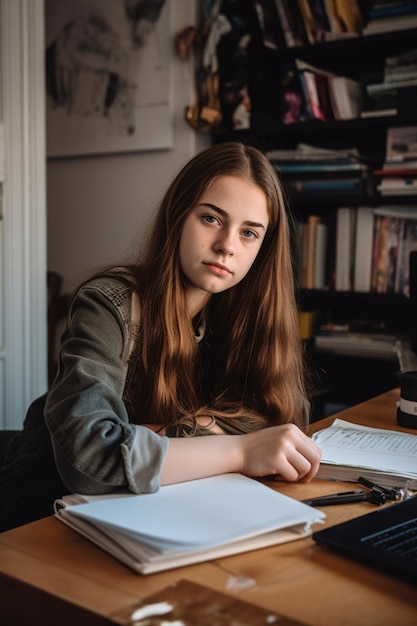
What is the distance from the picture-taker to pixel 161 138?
2973mm

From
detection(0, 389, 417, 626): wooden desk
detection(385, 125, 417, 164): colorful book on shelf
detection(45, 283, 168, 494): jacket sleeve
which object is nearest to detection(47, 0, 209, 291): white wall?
detection(385, 125, 417, 164): colorful book on shelf

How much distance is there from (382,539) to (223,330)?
2.31 ft

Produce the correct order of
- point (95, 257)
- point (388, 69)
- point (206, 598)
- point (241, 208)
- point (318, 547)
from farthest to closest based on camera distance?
point (95, 257)
point (388, 69)
point (241, 208)
point (318, 547)
point (206, 598)

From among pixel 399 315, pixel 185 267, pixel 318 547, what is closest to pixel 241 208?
pixel 185 267

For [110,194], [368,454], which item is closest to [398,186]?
[110,194]

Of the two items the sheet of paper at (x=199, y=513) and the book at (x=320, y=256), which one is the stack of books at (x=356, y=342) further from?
the sheet of paper at (x=199, y=513)

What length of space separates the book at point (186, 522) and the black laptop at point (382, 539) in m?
0.04

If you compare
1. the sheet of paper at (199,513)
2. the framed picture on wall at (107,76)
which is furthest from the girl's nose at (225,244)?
the framed picture on wall at (107,76)

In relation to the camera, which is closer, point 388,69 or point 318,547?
point 318,547

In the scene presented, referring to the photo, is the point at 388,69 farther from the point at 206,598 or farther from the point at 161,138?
the point at 206,598

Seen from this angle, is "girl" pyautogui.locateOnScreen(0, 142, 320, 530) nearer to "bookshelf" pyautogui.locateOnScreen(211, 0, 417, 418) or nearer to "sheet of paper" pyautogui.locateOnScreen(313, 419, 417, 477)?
"sheet of paper" pyautogui.locateOnScreen(313, 419, 417, 477)

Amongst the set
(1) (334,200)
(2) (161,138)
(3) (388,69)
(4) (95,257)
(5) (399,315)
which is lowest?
(5) (399,315)

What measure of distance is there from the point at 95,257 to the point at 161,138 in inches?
26.4

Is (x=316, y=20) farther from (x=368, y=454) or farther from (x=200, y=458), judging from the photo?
(x=200, y=458)
